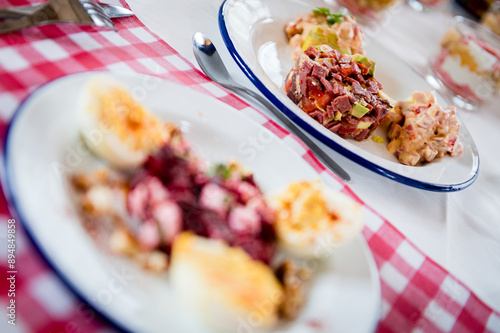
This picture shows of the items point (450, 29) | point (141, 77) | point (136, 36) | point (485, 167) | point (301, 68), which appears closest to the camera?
point (141, 77)

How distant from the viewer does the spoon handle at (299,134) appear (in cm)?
101

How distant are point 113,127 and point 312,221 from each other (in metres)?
0.36

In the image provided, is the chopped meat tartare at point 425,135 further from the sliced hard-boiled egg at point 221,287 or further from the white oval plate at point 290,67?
the sliced hard-boiled egg at point 221,287

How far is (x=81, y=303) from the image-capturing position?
1.63 ft

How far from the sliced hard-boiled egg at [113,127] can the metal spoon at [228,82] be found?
454mm

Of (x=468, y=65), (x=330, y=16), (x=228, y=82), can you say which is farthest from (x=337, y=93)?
(x=468, y=65)

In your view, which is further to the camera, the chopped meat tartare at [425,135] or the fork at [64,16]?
the chopped meat tartare at [425,135]

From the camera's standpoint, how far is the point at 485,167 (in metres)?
1.51

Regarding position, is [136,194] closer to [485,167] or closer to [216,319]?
[216,319]

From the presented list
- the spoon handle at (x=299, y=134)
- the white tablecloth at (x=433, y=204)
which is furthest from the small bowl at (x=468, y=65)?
the spoon handle at (x=299, y=134)

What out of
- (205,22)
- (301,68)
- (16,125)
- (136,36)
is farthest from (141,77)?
(205,22)

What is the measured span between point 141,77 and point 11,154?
29 cm

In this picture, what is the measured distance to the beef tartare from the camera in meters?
1.13

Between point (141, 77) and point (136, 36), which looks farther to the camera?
point (136, 36)
